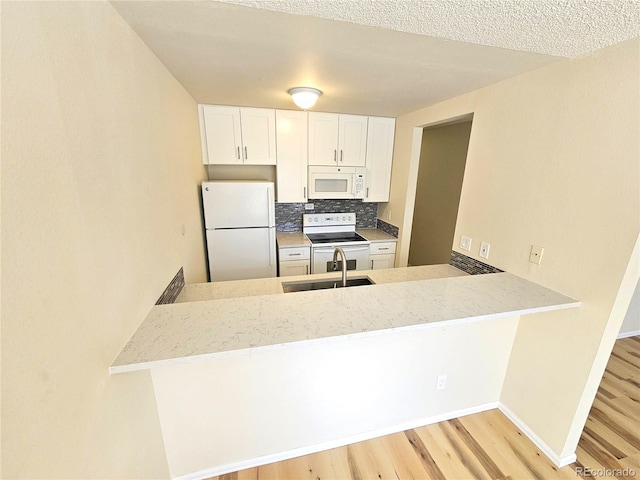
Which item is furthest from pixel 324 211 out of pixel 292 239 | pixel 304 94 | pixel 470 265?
pixel 470 265

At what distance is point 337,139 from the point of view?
312 centimetres

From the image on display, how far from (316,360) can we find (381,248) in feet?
6.49

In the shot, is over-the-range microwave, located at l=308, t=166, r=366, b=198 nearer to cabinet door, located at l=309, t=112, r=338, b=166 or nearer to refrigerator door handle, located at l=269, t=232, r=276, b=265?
cabinet door, located at l=309, t=112, r=338, b=166

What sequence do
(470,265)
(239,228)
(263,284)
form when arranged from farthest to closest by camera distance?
1. (239,228)
2. (470,265)
3. (263,284)

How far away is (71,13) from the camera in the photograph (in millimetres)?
783

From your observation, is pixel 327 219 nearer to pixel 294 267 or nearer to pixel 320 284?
pixel 294 267

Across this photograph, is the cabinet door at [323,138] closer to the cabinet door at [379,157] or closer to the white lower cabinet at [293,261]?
the cabinet door at [379,157]

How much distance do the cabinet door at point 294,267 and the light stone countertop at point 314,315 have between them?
1.64 meters

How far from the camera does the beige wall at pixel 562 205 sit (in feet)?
4.09

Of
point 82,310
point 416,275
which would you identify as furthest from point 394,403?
point 82,310

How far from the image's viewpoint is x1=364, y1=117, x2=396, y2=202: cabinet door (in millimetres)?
3184

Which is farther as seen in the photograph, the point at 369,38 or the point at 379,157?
the point at 379,157

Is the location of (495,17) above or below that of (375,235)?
above

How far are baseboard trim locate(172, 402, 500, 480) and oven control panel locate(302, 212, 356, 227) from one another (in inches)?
91.8
